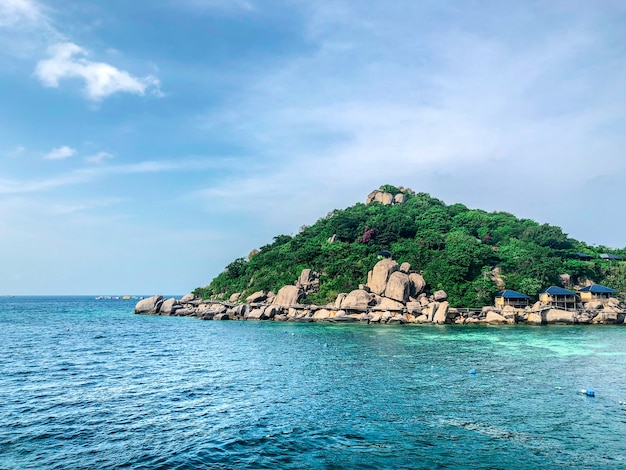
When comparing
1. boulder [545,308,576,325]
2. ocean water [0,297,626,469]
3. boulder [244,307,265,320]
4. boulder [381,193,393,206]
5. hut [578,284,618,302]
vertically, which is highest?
boulder [381,193,393,206]

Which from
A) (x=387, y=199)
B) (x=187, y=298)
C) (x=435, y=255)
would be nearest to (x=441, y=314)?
(x=435, y=255)

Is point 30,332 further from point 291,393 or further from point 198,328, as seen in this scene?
point 291,393

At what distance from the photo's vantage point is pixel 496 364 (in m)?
29.7

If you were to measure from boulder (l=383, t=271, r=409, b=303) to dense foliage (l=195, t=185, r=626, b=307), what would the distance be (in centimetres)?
641

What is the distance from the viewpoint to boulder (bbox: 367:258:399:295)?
65.9 m

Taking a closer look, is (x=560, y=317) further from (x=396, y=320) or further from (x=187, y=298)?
(x=187, y=298)

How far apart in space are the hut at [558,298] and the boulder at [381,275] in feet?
76.5

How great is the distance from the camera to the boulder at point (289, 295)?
231ft

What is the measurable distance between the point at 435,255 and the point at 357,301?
18631 millimetres

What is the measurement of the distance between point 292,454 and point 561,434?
10.9m

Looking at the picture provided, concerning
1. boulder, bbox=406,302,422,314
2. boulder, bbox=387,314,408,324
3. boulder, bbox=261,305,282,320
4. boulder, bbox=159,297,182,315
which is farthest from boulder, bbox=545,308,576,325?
boulder, bbox=159,297,182,315

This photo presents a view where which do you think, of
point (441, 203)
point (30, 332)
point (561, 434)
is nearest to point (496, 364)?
point (561, 434)

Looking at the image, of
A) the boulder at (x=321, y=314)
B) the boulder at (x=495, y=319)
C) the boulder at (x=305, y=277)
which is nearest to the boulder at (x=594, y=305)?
the boulder at (x=495, y=319)

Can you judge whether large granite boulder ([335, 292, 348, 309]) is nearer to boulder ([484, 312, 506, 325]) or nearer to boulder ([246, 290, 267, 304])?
boulder ([246, 290, 267, 304])
